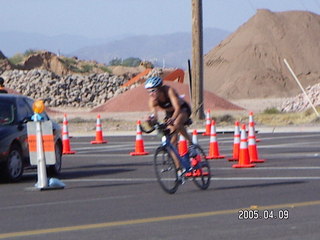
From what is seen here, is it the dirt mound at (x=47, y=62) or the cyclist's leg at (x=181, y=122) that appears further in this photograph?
the dirt mound at (x=47, y=62)

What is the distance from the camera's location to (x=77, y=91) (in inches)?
2458

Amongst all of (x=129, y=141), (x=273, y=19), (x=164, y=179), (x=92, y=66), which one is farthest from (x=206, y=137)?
(x=92, y=66)

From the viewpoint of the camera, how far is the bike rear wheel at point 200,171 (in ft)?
46.0

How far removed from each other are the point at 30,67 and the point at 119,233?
252 feet

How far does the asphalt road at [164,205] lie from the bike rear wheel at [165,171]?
148 millimetres

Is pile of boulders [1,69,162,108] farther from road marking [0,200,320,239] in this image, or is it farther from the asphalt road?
road marking [0,200,320,239]

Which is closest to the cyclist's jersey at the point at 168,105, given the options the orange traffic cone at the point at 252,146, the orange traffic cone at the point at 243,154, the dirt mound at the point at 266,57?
the orange traffic cone at the point at 243,154

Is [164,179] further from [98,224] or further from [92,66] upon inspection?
[92,66]

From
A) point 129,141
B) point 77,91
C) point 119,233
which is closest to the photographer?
point 119,233

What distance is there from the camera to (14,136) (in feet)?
53.8

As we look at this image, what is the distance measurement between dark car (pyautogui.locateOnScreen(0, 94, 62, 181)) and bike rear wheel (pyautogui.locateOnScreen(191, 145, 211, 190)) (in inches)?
145

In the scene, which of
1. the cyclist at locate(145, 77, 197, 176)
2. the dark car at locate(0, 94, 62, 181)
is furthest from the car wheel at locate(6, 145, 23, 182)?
the cyclist at locate(145, 77, 197, 176)
